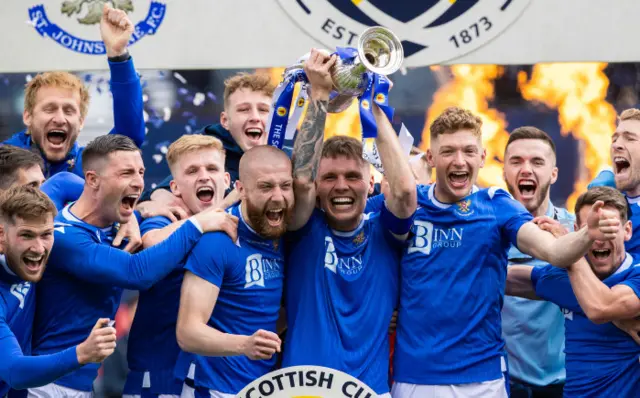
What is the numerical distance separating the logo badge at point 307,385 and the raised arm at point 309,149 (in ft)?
2.27

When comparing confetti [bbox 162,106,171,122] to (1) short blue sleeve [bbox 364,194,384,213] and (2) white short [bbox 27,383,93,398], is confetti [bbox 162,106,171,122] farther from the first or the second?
(2) white short [bbox 27,383,93,398]

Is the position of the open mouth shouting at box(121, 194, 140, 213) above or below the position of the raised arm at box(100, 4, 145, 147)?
below

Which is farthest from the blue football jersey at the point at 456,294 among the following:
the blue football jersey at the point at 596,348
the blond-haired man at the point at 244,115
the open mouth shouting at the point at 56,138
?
the open mouth shouting at the point at 56,138

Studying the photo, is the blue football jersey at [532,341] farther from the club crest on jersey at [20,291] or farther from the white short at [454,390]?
the club crest on jersey at [20,291]

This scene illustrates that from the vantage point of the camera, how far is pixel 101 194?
475 cm

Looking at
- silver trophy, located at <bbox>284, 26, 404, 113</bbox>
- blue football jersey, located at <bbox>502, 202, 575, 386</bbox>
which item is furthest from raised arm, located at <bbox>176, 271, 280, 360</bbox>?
blue football jersey, located at <bbox>502, 202, 575, 386</bbox>

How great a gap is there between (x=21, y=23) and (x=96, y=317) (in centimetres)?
294

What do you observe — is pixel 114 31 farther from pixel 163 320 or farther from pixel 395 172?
pixel 395 172

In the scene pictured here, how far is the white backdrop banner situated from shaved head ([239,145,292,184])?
2223mm

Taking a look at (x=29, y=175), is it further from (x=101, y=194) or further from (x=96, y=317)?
(x=96, y=317)

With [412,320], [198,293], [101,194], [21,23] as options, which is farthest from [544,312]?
[21,23]

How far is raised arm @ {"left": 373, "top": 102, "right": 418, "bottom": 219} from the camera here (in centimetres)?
457

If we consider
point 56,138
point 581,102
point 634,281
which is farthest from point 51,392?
point 581,102

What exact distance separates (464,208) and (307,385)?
1.11 meters
